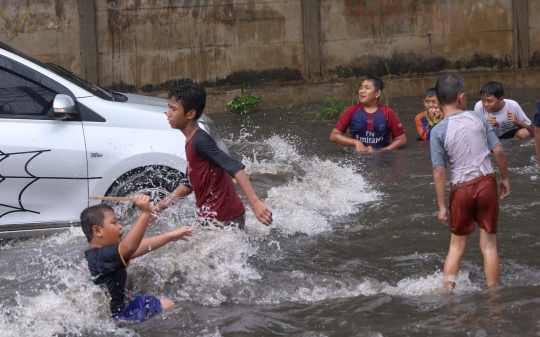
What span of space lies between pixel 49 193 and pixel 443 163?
11.2 ft

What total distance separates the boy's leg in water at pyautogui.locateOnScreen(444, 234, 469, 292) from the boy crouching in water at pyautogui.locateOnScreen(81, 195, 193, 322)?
6.01ft

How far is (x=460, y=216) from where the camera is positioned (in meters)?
4.84

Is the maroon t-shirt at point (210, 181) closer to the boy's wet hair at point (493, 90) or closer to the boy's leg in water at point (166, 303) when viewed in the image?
Result: the boy's leg in water at point (166, 303)

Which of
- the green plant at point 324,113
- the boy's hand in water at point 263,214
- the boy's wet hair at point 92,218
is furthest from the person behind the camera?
the green plant at point 324,113

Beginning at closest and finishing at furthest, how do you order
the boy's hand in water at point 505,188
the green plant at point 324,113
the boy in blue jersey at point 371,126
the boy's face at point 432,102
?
the boy's hand in water at point 505,188
the boy in blue jersey at point 371,126
the boy's face at point 432,102
the green plant at point 324,113

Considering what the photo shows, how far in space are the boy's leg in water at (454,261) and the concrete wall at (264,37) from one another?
9.18 meters

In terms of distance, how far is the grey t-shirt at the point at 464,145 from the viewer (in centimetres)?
480

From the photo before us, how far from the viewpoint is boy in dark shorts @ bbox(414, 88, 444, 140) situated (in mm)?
8914

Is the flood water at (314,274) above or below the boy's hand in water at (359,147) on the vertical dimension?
below

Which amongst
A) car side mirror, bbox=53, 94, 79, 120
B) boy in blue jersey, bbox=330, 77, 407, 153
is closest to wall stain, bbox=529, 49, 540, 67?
boy in blue jersey, bbox=330, 77, 407, 153

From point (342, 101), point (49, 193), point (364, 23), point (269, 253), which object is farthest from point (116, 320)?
point (364, 23)

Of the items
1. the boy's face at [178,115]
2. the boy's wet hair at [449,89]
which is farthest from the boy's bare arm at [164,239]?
the boy's wet hair at [449,89]

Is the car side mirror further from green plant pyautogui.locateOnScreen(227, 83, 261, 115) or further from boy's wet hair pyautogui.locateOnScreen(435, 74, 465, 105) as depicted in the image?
green plant pyautogui.locateOnScreen(227, 83, 261, 115)

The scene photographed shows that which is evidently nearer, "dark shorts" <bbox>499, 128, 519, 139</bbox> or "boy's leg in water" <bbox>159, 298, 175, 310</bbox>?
"boy's leg in water" <bbox>159, 298, 175, 310</bbox>
